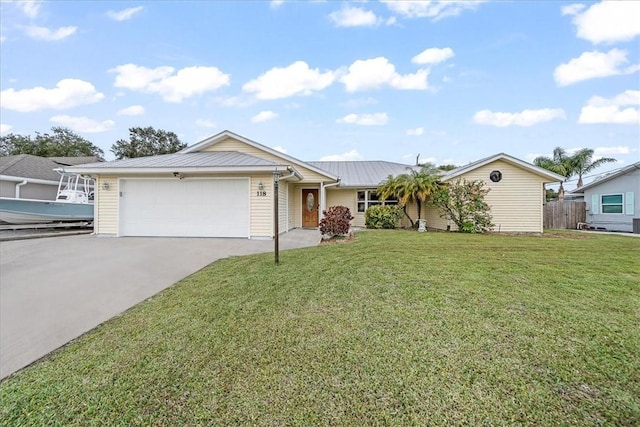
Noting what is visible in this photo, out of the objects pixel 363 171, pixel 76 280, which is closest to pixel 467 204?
pixel 363 171

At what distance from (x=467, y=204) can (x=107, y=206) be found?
14644 millimetres

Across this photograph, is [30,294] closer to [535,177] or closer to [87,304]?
[87,304]

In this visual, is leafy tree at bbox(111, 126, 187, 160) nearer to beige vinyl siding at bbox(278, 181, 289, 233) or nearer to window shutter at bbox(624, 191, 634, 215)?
beige vinyl siding at bbox(278, 181, 289, 233)

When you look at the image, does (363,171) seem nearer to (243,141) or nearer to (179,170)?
(243,141)

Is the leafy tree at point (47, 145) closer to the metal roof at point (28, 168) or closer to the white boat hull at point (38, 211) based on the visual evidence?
the metal roof at point (28, 168)

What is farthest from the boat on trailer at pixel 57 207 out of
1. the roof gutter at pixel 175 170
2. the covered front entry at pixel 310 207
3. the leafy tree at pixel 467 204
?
the leafy tree at pixel 467 204

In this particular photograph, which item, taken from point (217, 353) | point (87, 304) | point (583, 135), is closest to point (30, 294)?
point (87, 304)

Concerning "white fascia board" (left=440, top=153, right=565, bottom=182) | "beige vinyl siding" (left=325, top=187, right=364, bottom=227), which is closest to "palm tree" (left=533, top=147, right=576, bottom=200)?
"white fascia board" (left=440, top=153, right=565, bottom=182)

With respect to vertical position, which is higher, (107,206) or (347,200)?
(347,200)

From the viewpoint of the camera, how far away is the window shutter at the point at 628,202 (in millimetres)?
16344

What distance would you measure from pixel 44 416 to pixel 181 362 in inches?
37.0

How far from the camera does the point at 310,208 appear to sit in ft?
53.0

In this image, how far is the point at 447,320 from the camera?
3459mm

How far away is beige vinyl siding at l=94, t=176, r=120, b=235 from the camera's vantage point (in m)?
11.3
